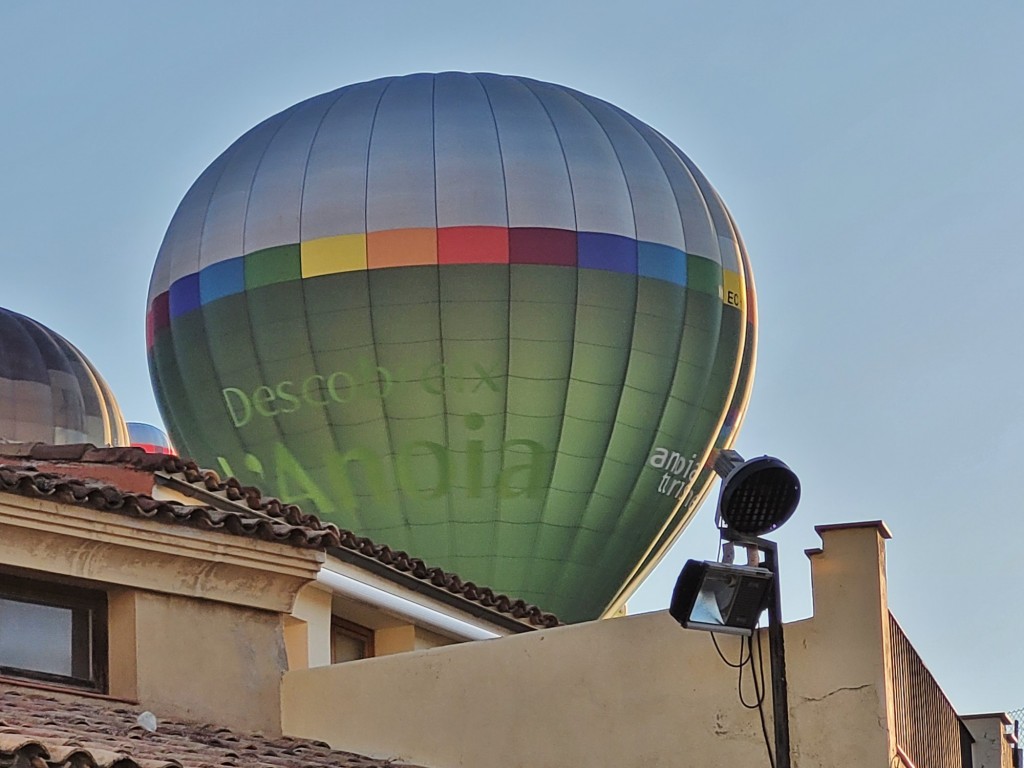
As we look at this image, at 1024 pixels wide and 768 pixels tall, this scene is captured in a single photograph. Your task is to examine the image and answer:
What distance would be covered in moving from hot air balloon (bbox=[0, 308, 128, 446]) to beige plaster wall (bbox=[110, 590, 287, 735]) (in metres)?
21.5

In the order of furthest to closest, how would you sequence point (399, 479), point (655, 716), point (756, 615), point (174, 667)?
point (399, 479) < point (174, 667) < point (655, 716) < point (756, 615)

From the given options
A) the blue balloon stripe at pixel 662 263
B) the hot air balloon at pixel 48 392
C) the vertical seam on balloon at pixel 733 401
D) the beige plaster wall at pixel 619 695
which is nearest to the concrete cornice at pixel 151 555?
the beige plaster wall at pixel 619 695

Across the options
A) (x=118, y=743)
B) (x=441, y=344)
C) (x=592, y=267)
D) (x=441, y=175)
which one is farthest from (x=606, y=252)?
(x=118, y=743)

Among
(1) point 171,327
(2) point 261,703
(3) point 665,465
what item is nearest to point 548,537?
(3) point 665,465

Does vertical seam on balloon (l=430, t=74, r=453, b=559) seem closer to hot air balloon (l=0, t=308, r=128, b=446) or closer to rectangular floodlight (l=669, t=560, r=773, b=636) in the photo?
hot air balloon (l=0, t=308, r=128, b=446)

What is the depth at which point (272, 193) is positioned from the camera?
31.9 metres

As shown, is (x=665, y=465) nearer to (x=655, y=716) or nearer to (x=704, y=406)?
(x=704, y=406)

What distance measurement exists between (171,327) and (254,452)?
2.55 metres

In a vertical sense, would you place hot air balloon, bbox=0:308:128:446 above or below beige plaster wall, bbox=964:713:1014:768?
above

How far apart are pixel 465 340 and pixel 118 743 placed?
17.3 meters

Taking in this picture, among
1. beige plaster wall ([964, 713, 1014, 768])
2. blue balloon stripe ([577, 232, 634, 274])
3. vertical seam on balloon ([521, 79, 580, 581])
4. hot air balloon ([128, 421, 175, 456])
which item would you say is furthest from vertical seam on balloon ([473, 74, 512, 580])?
hot air balloon ([128, 421, 175, 456])

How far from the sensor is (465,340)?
30688 millimetres

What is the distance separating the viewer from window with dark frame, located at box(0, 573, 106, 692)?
16.0m

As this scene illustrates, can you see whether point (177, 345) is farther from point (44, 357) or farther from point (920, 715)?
point (920, 715)
